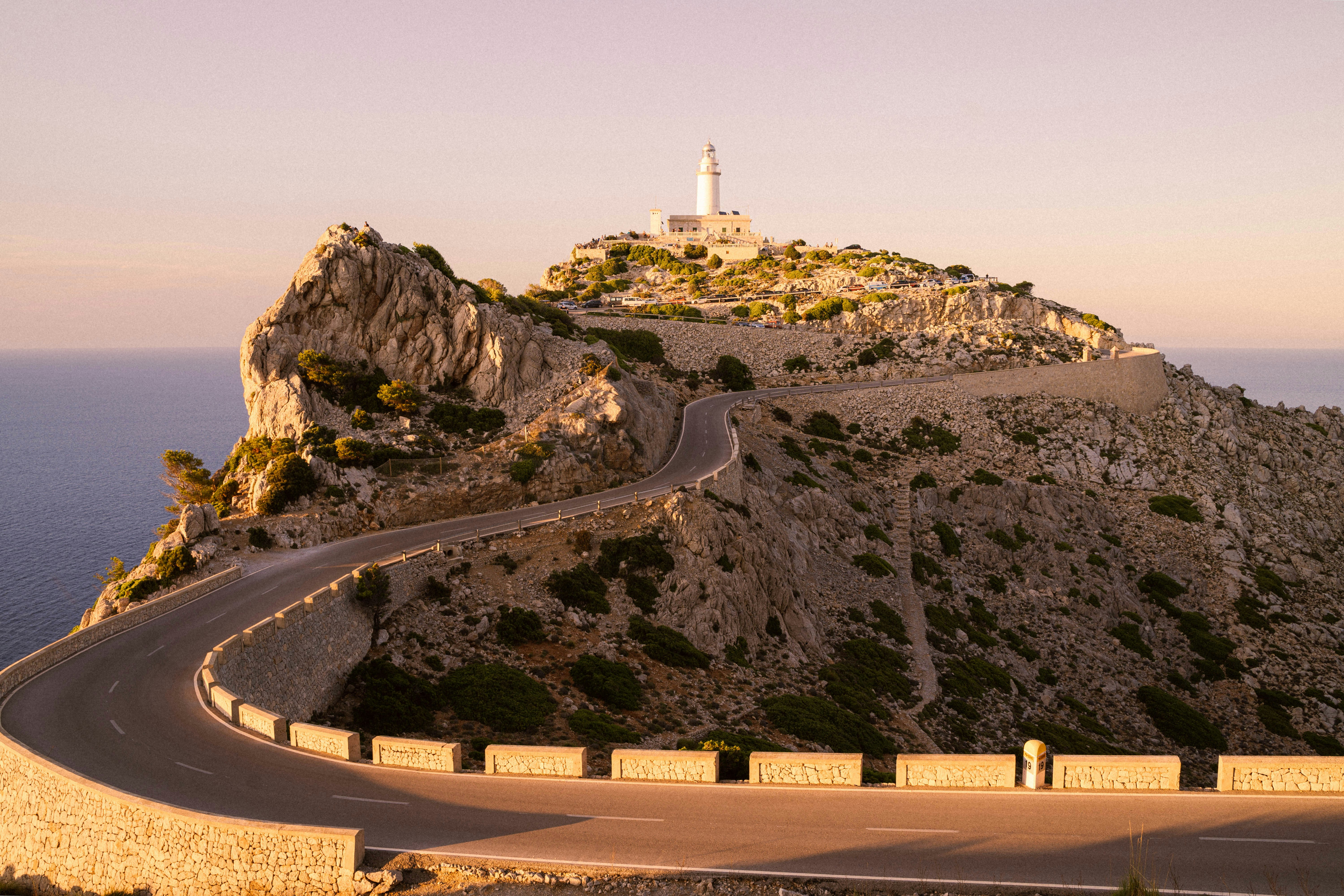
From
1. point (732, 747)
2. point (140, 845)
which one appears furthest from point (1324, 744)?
point (140, 845)

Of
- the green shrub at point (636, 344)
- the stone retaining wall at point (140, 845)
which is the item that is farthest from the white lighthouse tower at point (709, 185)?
the stone retaining wall at point (140, 845)

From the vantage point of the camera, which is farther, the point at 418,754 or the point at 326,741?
the point at 326,741

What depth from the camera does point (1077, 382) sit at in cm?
6912

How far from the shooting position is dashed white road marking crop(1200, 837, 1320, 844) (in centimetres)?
1364

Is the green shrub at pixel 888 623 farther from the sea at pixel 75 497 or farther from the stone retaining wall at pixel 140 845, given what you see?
the sea at pixel 75 497

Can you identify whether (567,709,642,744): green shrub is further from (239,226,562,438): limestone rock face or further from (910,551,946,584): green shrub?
(910,551,946,584): green shrub

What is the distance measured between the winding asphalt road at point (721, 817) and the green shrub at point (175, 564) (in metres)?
8.61

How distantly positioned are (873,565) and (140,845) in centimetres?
3752

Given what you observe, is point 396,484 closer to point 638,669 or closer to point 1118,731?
point 638,669

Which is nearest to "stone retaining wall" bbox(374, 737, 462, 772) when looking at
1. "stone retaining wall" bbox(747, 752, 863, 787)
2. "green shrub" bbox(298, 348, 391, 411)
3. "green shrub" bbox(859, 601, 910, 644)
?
"stone retaining wall" bbox(747, 752, 863, 787)

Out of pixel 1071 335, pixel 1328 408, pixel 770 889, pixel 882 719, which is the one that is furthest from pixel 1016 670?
pixel 1328 408

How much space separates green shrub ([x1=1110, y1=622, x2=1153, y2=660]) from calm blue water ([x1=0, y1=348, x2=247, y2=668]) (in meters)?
68.3

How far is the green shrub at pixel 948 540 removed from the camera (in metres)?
49.4

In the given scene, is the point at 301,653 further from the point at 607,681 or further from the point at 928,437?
the point at 928,437
